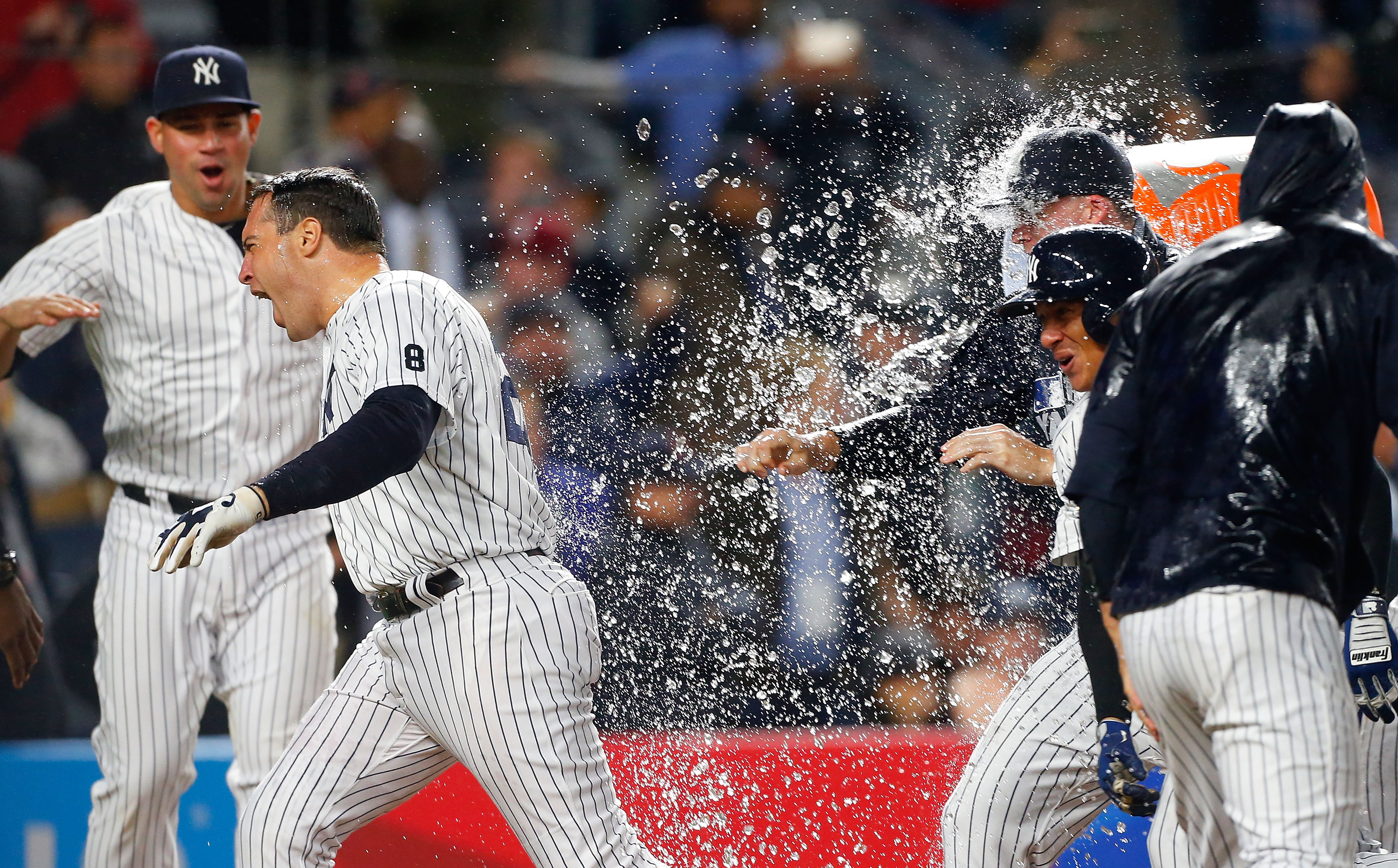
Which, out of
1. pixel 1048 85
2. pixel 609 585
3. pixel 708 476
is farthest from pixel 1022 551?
pixel 1048 85

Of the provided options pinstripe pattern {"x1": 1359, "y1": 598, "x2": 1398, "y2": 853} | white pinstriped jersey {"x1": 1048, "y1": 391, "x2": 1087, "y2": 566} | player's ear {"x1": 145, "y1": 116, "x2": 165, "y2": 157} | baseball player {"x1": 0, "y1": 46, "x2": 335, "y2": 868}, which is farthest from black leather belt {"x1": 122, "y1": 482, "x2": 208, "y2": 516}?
pinstripe pattern {"x1": 1359, "y1": 598, "x2": 1398, "y2": 853}

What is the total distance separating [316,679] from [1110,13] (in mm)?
5034

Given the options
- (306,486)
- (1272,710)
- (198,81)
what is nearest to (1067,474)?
(1272,710)

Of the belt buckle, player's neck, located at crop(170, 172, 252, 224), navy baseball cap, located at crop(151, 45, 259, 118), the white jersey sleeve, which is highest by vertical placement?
navy baseball cap, located at crop(151, 45, 259, 118)

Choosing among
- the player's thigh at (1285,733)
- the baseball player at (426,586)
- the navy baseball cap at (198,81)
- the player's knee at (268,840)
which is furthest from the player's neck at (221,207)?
the player's thigh at (1285,733)

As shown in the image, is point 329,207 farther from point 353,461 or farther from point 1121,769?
point 1121,769

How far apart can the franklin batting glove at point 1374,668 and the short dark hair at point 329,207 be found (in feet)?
7.32

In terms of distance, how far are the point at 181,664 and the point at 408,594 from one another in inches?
55.6

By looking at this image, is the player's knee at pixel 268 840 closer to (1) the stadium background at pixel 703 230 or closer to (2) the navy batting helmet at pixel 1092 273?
(2) the navy batting helmet at pixel 1092 273

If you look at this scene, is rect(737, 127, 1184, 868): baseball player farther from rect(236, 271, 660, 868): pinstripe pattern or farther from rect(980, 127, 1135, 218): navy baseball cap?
rect(236, 271, 660, 868): pinstripe pattern

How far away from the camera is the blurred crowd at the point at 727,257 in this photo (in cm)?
598

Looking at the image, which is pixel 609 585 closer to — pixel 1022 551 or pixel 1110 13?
pixel 1022 551

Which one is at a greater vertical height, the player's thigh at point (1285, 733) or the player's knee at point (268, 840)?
the player's thigh at point (1285, 733)

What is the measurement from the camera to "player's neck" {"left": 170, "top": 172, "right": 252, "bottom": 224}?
4.37 meters
